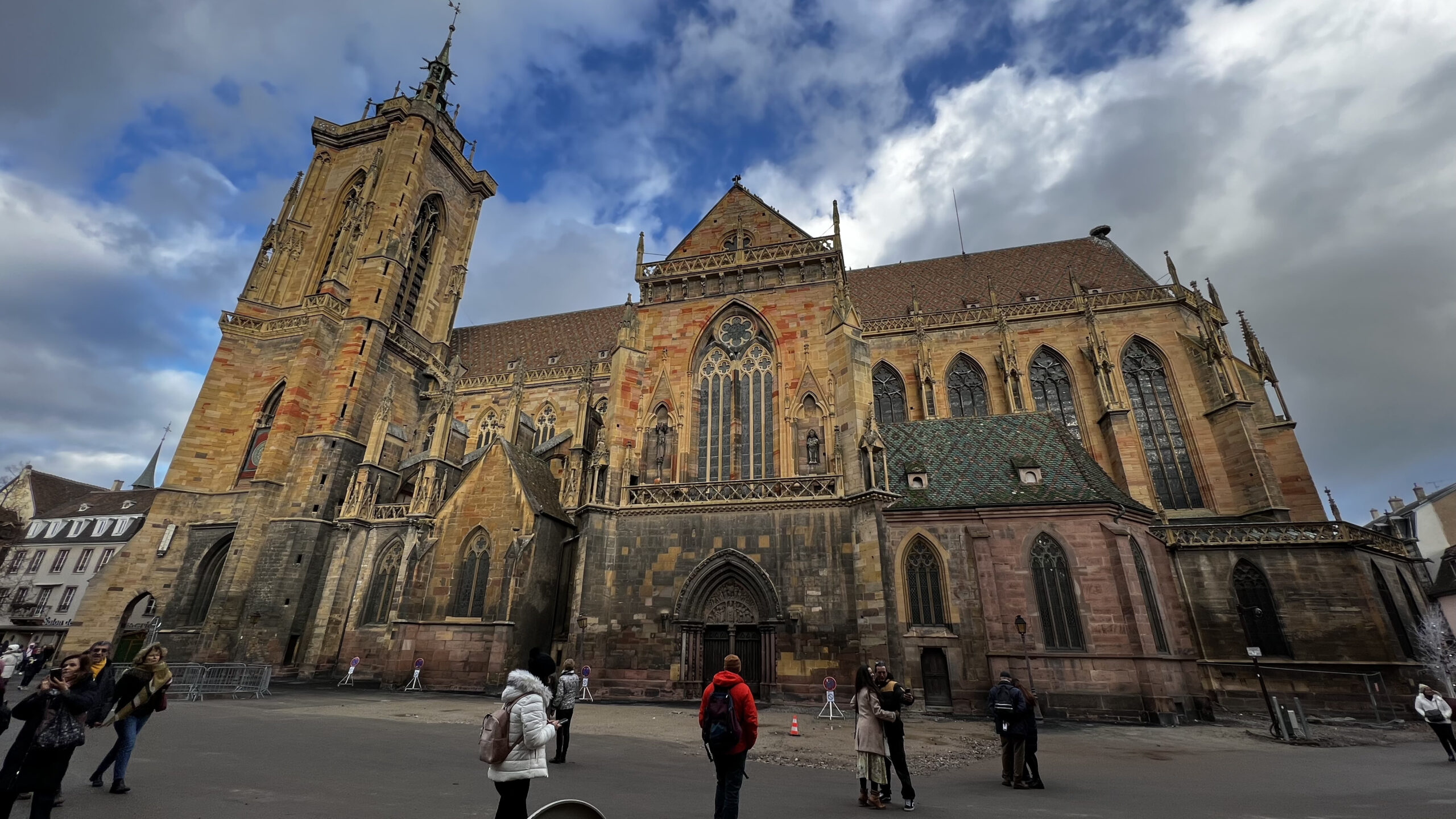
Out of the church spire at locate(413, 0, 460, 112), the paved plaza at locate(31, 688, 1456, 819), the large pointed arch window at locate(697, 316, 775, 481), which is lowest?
the paved plaza at locate(31, 688, 1456, 819)

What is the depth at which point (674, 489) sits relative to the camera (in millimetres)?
17484

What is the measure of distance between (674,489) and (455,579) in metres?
7.23

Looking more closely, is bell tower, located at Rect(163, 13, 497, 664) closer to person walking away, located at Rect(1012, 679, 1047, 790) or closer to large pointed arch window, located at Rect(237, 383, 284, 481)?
large pointed arch window, located at Rect(237, 383, 284, 481)

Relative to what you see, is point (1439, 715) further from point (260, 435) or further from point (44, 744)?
point (260, 435)

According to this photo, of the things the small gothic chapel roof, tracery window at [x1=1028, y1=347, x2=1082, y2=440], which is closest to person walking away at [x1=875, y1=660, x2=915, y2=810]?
the small gothic chapel roof

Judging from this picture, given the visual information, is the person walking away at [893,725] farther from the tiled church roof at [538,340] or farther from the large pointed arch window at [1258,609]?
the tiled church roof at [538,340]

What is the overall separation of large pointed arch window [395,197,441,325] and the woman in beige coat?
32489 millimetres

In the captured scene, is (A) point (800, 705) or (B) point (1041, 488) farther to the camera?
(B) point (1041, 488)

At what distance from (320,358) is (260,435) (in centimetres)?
414

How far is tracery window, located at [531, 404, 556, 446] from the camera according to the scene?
99.0ft

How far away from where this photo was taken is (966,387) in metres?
25.9

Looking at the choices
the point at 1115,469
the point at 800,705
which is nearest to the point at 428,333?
the point at 800,705

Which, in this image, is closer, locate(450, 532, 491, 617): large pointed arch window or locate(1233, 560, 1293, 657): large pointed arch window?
locate(1233, 560, 1293, 657): large pointed arch window

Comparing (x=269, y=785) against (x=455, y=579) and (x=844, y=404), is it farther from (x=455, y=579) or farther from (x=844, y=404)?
(x=844, y=404)
